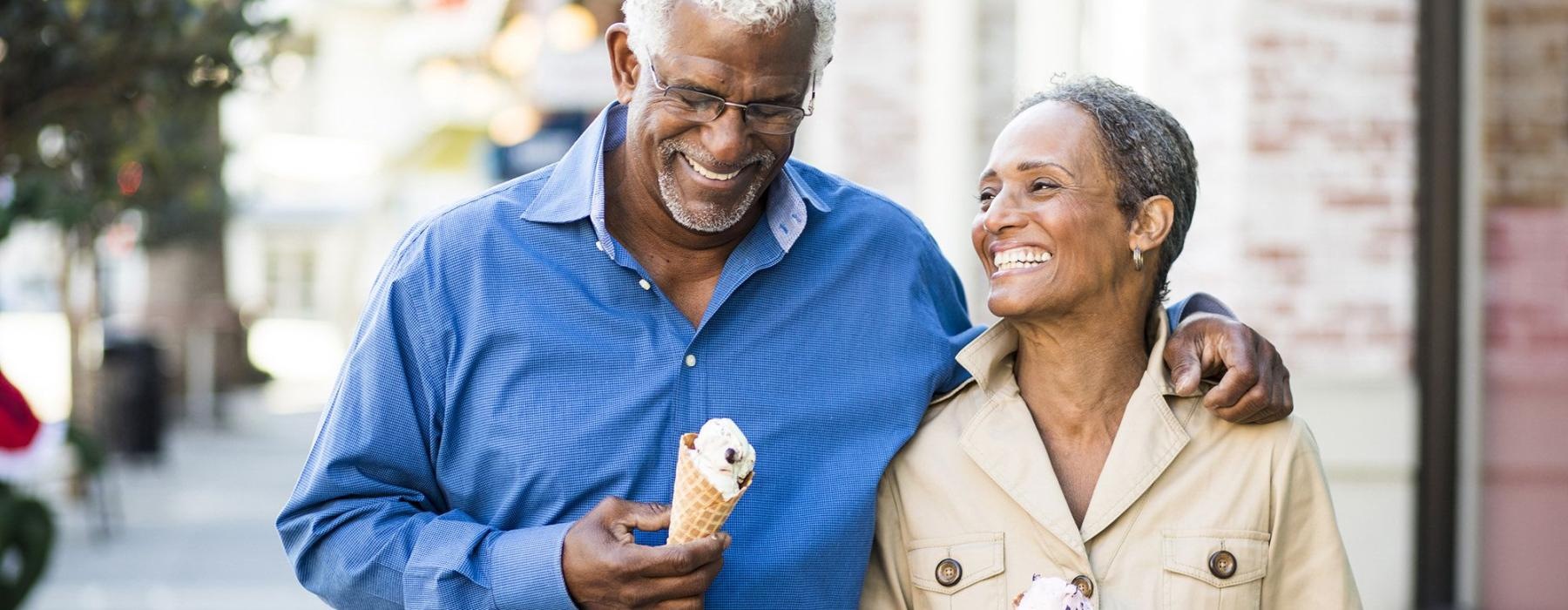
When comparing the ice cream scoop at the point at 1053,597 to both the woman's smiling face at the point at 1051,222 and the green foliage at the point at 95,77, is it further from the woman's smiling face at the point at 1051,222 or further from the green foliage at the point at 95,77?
the green foliage at the point at 95,77

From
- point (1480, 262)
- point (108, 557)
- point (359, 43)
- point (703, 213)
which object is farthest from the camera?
point (359, 43)

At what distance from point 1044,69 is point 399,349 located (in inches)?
232

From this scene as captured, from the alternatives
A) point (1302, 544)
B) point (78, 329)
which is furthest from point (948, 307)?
point (78, 329)

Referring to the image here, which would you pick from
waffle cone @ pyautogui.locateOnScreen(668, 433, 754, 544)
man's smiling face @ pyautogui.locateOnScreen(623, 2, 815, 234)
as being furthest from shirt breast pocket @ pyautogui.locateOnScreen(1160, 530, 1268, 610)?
man's smiling face @ pyautogui.locateOnScreen(623, 2, 815, 234)

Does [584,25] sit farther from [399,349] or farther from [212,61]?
[399,349]

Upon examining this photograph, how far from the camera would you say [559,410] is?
283cm

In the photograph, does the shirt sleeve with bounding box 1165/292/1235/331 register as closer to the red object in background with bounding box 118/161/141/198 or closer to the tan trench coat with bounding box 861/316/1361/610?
the tan trench coat with bounding box 861/316/1361/610

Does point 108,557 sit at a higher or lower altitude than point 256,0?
lower

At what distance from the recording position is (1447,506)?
629 centimetres

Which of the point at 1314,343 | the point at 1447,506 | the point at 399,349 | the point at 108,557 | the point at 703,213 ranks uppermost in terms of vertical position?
the point at 703,213

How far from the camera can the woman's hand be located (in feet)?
9.21

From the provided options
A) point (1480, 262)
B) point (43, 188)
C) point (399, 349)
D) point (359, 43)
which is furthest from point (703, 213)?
point (359, 43)

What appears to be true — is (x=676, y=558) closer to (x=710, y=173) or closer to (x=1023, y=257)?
(x=710, y=173)

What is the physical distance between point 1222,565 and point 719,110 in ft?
3.65
